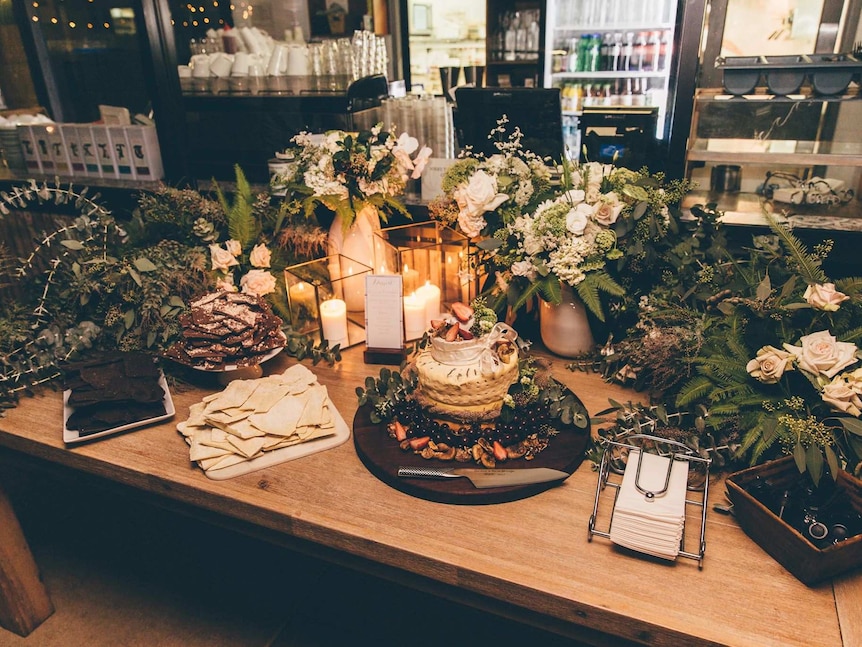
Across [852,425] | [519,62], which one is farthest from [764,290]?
[519,62]

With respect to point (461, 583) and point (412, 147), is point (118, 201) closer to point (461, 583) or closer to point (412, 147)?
point (412, 147)

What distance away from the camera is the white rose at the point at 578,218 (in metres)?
1.43

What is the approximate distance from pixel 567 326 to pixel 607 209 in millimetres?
335

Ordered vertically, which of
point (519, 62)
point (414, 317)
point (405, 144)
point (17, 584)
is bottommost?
point (17, 584)

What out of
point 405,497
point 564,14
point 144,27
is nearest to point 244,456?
point 405,497

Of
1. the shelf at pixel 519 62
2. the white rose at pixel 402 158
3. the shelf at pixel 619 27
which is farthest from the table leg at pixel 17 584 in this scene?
the shelf at pixel 619 27

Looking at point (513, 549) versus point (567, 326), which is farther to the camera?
point (567, 326)

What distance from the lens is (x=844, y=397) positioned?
105 centimetres

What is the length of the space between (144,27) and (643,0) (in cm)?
342

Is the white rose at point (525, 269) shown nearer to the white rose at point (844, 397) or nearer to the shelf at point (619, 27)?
the white rose at point (844, 397)

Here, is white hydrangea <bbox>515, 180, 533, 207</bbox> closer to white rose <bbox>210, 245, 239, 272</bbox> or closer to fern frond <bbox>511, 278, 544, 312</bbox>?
fern frond <bbox>511, 278, 544, 312</bbox>

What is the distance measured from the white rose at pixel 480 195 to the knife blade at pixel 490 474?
2.11ft

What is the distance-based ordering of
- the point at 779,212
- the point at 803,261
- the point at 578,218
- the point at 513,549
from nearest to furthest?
the point at 513,549
the point at 803,261
the point at 578,218
the point at 779,212

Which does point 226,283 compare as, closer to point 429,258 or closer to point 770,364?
point 429,258
